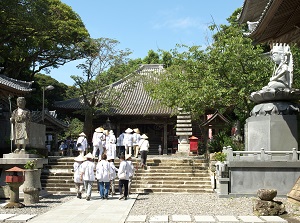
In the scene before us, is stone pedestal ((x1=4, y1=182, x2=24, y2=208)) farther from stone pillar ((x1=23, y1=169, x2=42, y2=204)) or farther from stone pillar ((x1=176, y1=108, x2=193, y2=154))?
stone pillar ((x1=176, y1=108, x2=193, y2=154))

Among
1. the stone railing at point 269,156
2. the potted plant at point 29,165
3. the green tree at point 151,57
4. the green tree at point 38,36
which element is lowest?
the potted plant at point 29,165

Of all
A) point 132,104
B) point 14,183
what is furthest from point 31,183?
point 132,104

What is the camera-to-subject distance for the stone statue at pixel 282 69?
1553 cm

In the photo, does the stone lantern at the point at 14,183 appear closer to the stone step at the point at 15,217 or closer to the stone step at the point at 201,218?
the stone step at the point at 15,217

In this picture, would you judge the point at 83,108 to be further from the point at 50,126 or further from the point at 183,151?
the point at 183,151

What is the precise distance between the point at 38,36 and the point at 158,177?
18.8 metres

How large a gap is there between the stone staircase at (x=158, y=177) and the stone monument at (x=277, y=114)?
11.7ft

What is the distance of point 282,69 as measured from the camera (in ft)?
51.2

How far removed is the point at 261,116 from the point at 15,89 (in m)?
11.4

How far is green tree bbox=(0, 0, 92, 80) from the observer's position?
2864cm

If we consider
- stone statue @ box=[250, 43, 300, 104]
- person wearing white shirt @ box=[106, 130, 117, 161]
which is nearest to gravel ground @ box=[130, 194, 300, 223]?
stone statue @ box=[250, 43, 300, 104]

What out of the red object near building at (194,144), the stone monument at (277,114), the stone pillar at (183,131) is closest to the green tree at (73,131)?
the stone pillar at (183,131)

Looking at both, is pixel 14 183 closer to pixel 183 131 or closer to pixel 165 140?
pixel 183 131

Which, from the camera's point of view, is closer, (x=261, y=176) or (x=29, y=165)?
(x=29, y=165)
